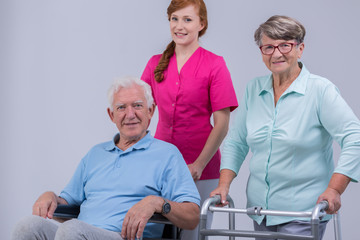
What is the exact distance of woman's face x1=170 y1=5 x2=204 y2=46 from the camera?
2.79 meters

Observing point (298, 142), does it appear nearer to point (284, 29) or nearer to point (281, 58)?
point (281, 58)

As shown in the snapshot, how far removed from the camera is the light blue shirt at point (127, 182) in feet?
8.24

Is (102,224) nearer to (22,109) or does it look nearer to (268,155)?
(268,155)

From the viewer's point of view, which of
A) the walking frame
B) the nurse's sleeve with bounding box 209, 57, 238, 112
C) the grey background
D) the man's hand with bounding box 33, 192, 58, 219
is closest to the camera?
the walking frame

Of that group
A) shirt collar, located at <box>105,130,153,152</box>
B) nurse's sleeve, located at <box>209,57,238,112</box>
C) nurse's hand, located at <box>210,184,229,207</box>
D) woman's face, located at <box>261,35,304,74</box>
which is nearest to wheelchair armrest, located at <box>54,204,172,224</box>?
shirt collar, located at <box>105,130,153,152</box>

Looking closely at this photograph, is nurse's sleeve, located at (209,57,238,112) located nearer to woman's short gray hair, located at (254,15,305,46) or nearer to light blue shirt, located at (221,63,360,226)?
light blue shirt, located at (221,63,360,226)

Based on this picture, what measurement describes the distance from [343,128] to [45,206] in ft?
4.27

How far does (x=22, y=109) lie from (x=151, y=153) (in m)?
2.57

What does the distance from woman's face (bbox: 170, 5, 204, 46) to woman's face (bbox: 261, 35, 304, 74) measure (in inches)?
21.6

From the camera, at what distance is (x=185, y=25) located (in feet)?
9.12

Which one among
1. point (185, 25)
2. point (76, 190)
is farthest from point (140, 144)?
point (185, 25)

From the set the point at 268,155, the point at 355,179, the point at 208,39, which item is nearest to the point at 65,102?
the point at 208,39

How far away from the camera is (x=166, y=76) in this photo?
2910mm

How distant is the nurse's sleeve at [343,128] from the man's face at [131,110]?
2.84 feet
